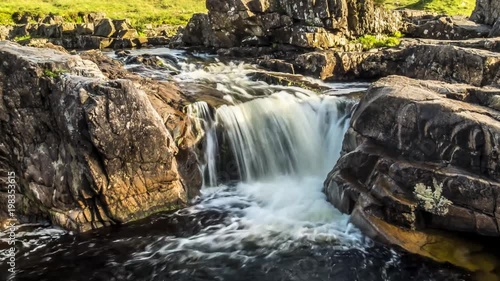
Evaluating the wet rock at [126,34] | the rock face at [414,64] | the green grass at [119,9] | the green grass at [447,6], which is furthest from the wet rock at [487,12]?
the green grass at [119,9]

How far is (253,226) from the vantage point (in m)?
14.0

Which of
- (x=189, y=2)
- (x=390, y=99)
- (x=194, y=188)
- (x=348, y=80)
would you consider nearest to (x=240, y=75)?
(x=348, y=80)

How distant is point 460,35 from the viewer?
102ft

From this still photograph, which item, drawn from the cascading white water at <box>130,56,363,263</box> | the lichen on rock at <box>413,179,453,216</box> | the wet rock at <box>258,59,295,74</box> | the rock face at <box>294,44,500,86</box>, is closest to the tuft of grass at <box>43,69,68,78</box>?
the cascading white water at <box>130,56,363,263</box>

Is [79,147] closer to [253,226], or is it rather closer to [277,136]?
[253,226]

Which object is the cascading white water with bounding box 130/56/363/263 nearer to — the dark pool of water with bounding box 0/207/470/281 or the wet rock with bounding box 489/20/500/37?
the dark pool of water with bounding box 0/207/470/281

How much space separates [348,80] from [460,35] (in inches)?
453

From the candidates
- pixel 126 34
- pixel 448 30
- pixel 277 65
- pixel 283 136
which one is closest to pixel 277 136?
pixel 283 136

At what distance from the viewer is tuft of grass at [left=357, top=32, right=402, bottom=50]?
29.1 m

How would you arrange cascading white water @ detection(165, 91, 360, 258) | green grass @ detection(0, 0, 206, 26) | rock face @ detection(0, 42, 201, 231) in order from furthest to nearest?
green grass @ detection(0, 0, 206, 26) → rock face @ detection(0, 42, 201, 231) → cascading white water @ detection(165, 91, 360, 258)

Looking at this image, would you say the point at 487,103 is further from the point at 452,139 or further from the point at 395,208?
the point at 395,208

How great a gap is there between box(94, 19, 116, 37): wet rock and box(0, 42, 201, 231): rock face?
28.7m

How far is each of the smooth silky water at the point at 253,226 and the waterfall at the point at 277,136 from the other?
0.04m

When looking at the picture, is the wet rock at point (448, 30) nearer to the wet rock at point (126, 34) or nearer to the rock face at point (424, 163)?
the rock face at point (424, 163)
